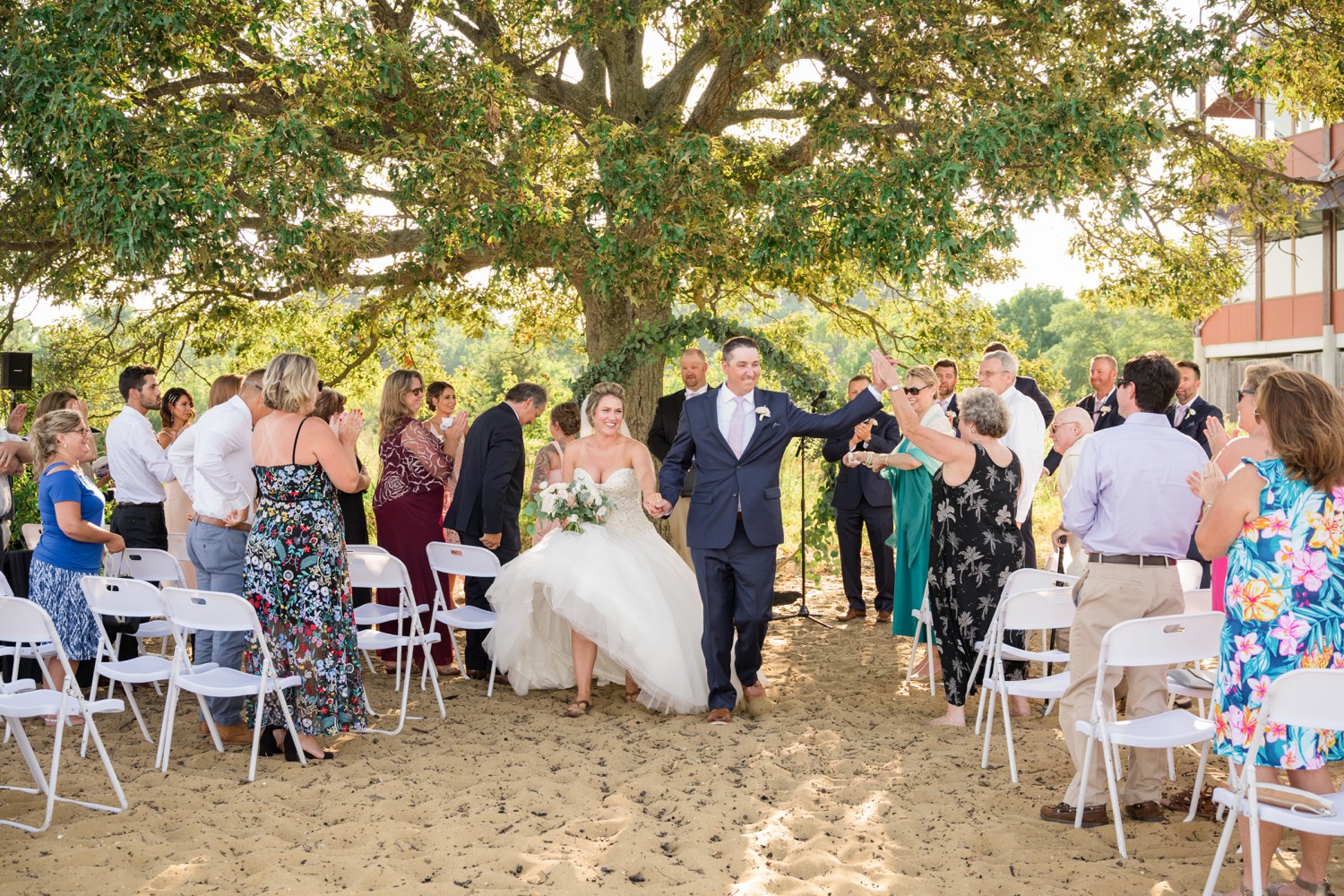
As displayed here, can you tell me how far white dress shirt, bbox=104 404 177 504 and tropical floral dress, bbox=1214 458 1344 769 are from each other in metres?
5.91

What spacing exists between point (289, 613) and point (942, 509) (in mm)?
3223

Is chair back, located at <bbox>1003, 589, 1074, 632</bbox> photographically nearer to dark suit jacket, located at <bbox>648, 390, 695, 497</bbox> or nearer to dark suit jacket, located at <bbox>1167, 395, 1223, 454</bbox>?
dark suit jacket, located at <bbox>1167, 395, 1223, 454</bbox>

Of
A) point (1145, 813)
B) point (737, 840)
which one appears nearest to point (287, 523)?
point (737, 840)

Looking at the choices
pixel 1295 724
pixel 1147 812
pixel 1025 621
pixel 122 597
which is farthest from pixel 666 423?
pixel 1295 724

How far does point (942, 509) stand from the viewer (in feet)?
18.5

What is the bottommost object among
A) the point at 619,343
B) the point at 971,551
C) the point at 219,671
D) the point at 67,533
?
the point at 219,671

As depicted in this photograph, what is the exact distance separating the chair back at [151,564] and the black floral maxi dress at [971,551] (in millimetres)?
4093

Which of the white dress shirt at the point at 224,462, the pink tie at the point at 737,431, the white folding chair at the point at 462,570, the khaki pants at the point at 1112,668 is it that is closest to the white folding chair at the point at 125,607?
the white dress shirt at the point at 224,462

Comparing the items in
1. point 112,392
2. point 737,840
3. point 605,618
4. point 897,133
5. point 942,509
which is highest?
point 897,133

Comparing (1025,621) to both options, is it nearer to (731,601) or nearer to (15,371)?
(731,601)

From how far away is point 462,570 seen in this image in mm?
6238

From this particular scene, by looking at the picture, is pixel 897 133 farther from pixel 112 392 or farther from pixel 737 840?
pixel 112 392

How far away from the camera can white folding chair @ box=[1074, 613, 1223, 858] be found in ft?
12.4

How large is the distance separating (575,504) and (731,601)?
3.36ft
